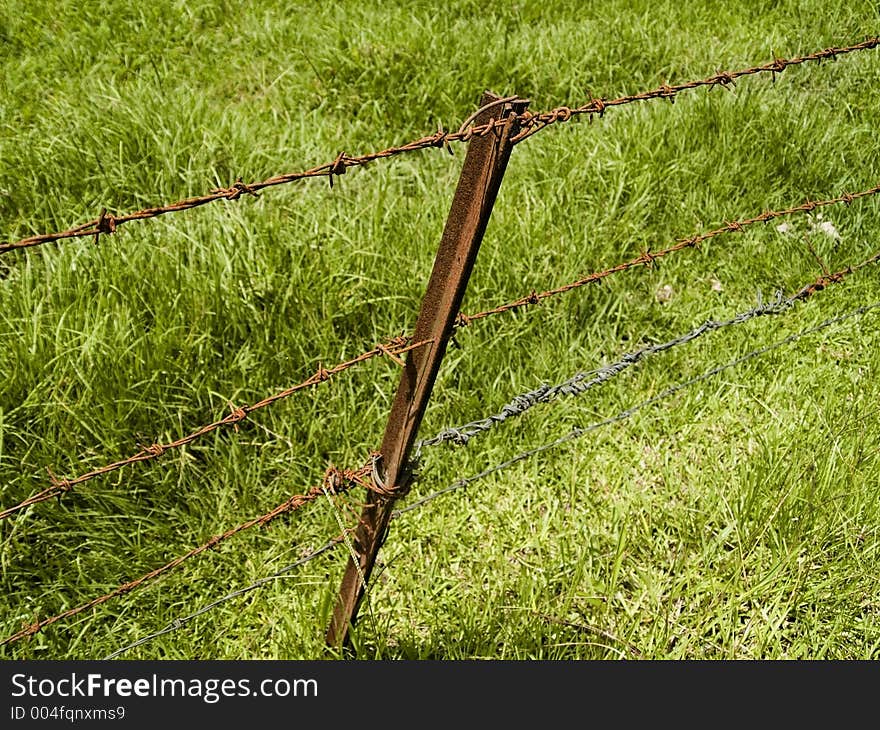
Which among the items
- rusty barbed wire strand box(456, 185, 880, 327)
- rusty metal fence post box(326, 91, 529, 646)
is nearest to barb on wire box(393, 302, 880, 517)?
rusty barbed wire strand box(456, 185, 880, 327)

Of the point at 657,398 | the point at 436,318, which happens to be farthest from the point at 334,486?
the point at 657,398

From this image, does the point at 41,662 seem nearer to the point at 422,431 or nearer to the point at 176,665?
the point at 176,665

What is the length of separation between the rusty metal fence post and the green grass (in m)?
0.14

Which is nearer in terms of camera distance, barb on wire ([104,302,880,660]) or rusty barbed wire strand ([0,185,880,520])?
rusty barbed wire strand ([0,185,880,520])

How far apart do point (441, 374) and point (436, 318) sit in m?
1.44

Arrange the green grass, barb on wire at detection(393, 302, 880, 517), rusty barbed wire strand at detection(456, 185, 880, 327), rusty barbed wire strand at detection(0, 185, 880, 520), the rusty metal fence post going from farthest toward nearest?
barb on wire at detection(393, 302, 880, 517) < the green grass < rusty barbed wire strand at detection(456, 185, 880, 327) < rusty barbed wire strand at detection(0, 185, 880, 520) < the rusty metal fence post

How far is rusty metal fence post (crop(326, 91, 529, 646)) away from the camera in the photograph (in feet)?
4.49

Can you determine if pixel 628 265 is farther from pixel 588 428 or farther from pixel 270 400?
pixel 270 400

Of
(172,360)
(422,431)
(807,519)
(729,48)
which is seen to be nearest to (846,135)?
(729,48)

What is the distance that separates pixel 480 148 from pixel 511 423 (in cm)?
168

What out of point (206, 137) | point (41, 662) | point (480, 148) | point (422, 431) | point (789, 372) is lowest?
point (789, 372)

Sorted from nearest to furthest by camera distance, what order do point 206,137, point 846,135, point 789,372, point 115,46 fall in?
point 789,372 → point 206,137 → point 846,135 → point 115,46

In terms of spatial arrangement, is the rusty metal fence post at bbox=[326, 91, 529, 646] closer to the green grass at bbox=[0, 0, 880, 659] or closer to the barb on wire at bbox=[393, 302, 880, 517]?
the green grass at bbox=[0, 0, 880, 659]

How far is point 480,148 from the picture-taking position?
1.38 meters
